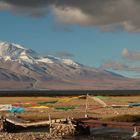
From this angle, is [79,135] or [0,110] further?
[0,110]

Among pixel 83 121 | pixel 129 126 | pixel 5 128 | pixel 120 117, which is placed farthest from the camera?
pixel 120 117

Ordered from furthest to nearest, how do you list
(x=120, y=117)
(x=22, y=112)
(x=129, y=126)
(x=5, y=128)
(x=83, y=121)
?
1. (x=22, y=112)
2. (x=120, y=117)
3. (x=5, y=128)
4. (x=83, y=121)
5. (x=129, y=126)

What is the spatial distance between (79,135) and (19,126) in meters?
9.97

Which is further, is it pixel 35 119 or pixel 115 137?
pixel 35 119

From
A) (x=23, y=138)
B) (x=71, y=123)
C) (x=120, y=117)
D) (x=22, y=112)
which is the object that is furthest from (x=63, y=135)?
(x=22, y=112)

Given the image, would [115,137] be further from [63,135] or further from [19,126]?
[19,126]

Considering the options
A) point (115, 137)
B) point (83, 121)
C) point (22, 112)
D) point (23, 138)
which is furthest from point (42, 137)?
point (22, 112)

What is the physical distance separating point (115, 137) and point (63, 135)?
19.3 ft

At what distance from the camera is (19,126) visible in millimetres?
52750

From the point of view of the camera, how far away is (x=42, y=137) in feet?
145

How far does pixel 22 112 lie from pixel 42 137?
28181mm

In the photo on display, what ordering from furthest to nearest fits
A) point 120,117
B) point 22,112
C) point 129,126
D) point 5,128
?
point 22,112 → point 120,117 → point 5,128 → point 129,126

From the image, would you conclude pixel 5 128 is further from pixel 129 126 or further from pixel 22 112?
pixel 22 112

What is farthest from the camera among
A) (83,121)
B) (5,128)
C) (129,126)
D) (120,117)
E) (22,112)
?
(22,112)
